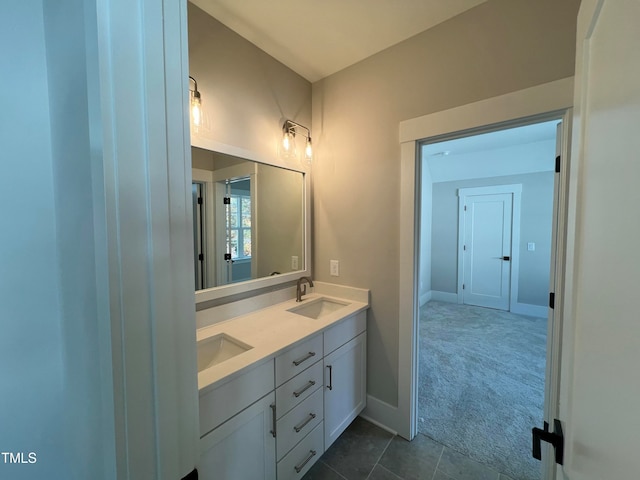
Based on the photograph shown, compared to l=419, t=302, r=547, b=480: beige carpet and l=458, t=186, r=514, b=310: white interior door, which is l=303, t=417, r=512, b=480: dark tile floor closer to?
l=419, t=302, r=547, b=480: beige carpet

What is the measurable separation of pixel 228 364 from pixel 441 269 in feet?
15.8

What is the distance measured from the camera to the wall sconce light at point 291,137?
1.88 metres

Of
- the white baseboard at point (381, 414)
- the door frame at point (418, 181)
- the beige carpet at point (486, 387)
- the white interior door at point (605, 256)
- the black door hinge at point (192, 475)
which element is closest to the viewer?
the white interior door at point (605, 256)

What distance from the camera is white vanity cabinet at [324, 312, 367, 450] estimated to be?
1547 mm

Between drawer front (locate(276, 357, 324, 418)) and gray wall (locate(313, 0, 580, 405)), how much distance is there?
0.61 m

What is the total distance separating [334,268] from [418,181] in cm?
93

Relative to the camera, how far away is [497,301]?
4336mm

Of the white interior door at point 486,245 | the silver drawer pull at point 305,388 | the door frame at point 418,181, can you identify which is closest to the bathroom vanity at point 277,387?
the silver drawer pull at point 305,388

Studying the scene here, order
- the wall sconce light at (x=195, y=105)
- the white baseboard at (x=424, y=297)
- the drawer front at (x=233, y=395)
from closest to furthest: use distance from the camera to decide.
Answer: the drawer front at (x=233, y=395)
the wall sconce light at (x=195, y=105)
the white baseboard at (x=424, y=297)

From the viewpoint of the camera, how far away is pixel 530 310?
160 inches

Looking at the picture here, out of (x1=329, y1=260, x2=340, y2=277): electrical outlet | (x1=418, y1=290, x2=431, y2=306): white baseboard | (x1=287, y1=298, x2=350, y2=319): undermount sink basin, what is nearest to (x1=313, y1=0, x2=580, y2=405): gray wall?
(x1=329, y1=260, x2=340, y2=277): electrical outlet

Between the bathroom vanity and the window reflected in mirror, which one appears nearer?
the bathroom vanity

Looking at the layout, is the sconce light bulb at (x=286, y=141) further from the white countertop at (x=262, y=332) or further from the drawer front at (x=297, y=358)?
the drawer front at (x=297, y=358)

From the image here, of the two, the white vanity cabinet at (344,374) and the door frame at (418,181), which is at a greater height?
the door frame at (418,181)
